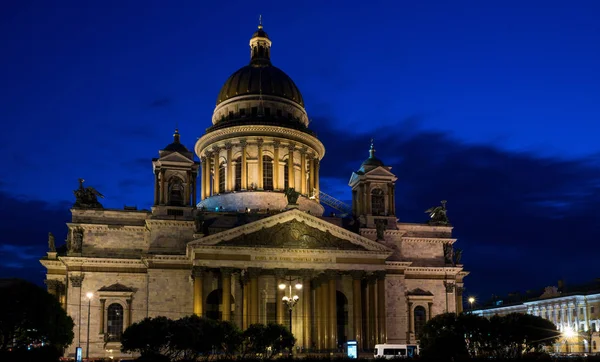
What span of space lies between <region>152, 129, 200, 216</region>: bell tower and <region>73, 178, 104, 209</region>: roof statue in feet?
18.6

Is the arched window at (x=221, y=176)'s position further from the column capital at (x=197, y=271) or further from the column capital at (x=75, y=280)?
the column capital at (x=75, y=280)

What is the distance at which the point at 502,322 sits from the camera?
50.8m

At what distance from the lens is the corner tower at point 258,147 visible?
75062 millimetres

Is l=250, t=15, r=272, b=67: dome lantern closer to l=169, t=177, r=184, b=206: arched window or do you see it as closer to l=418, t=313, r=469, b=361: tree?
l=169, t=177, r=184, b=206: arched window

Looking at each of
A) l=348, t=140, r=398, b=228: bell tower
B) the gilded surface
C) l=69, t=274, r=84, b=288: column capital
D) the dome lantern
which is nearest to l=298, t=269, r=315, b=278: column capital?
the gilded surface

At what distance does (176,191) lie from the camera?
6506 cm

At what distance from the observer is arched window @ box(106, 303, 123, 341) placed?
Result: 6175cm

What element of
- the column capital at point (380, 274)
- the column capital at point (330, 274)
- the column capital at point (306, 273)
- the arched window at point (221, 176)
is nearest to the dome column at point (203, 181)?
the arched window at point (221, 176)

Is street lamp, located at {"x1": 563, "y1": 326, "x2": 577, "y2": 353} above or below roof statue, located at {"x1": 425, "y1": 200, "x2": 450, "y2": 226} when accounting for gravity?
below

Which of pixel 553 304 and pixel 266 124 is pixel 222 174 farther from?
pixel 553 304

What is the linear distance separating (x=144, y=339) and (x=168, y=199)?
21265 mm

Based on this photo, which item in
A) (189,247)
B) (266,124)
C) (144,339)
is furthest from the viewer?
(266,124)

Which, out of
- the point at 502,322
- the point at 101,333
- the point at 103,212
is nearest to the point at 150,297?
the point at 101,333

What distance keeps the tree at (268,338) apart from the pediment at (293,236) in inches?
427
